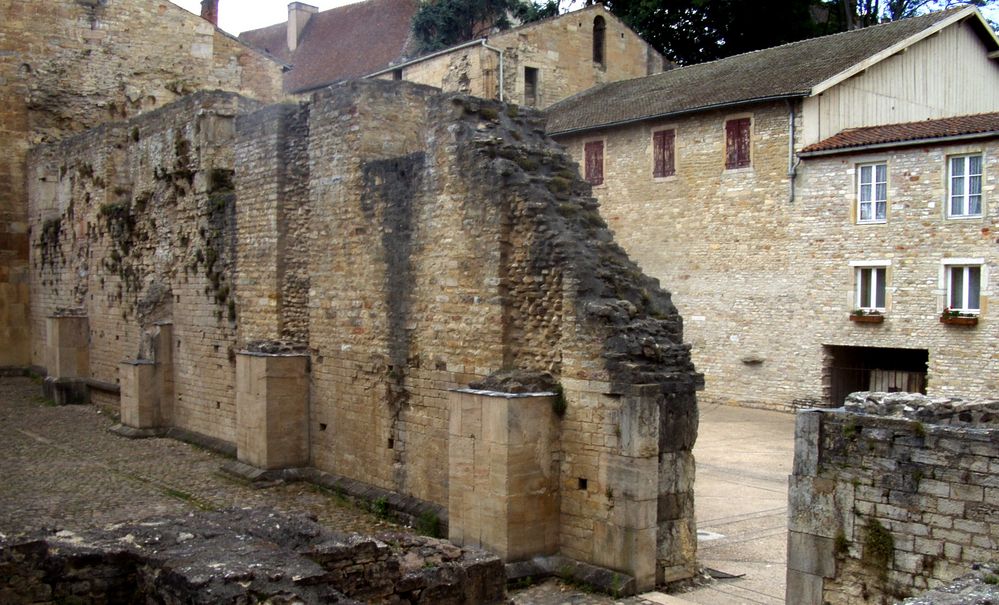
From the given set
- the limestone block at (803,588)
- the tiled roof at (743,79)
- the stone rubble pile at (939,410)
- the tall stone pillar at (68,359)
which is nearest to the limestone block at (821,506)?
the limestone block at (803,588)

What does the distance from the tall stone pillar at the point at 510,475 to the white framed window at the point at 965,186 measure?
13142 millimetres

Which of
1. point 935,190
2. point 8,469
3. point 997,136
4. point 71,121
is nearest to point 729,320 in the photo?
point 935,190

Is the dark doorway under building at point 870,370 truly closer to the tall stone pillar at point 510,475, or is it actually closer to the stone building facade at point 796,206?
the stone building facade at point 796,206

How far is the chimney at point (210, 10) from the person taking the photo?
33250mm

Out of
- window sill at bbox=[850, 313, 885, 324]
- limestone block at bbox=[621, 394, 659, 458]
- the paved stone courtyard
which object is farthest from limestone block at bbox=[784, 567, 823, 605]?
window sill at bbox=[850, 313, 885, 324]

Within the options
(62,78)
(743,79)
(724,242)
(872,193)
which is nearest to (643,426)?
(872,193)

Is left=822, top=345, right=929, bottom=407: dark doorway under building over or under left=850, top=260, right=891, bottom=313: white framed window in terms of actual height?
under

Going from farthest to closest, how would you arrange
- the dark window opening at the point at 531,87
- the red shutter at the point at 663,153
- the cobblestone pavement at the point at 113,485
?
1. the dark window opening at the point at 531,87
2. the red shutter at the point at 663,153
3. the cobblestone pavement at the point at 113,485

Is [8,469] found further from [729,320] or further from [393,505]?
[729,320]

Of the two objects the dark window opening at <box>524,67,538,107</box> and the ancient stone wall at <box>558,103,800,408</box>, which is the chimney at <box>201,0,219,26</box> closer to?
the dark window opening at <box>524,67,538,107</box>

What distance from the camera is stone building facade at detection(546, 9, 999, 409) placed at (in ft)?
65.4

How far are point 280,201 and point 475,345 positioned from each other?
511 centimetres

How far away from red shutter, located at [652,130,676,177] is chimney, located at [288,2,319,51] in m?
24.5

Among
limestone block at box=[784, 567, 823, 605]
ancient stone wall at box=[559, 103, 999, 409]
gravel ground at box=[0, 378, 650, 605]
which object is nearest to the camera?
limestone block at box=[784, 567, 823, 605]
